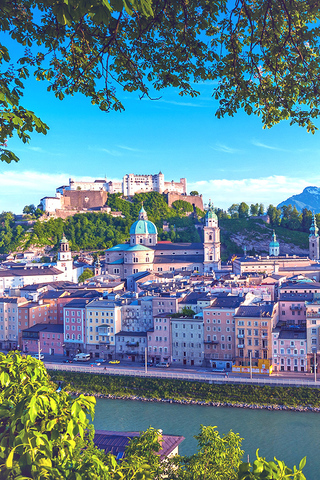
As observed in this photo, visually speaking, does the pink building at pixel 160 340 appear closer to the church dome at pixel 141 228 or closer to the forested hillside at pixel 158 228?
the church dome at pixel 141 228

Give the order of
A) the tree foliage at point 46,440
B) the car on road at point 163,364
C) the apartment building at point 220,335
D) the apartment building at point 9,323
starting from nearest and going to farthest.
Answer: the tree foliage at point 46,440
the apartment building at point 220,335
the car on road at point 163,364
the apartment building at point 9,323

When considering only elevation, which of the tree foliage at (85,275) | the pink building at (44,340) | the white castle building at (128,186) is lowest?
the pink building at (44,340)

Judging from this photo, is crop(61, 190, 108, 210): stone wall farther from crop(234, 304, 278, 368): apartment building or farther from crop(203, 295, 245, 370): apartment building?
crop(234, 304, 278, 368): apartment building

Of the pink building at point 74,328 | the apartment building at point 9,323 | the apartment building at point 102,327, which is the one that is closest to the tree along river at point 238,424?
the apartment building at point 102,327

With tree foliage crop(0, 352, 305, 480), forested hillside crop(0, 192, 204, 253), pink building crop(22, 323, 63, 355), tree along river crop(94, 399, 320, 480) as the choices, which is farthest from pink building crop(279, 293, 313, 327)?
forested hillside crop(0, 192, 204, 253)

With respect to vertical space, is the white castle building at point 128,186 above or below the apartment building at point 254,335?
above

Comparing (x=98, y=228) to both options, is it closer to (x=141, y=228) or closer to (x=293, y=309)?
(x=141, y=228)

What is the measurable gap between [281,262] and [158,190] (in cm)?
2181

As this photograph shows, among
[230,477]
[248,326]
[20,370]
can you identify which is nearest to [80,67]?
[20,370]

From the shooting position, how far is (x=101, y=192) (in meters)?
50.7

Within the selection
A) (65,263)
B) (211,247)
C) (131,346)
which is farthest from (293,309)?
(65,263)

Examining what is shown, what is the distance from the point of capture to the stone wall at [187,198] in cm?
5259

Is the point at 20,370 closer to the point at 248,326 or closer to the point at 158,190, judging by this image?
the point at 248,326

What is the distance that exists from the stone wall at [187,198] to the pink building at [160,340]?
1316 inches
